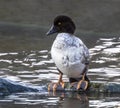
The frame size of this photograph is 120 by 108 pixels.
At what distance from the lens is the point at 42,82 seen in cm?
1101

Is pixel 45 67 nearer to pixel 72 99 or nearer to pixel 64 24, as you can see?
pixel 64 24

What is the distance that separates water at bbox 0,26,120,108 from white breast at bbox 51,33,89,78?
404mm

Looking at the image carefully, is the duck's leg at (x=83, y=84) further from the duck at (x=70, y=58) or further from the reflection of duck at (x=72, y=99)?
the reflection of duck at (x=72, y=99)

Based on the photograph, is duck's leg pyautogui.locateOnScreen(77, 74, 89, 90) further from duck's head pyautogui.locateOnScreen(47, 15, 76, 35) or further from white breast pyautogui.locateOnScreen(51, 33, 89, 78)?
duck's head pyautogui.locateOnScreen(47, 15, 76, 35)

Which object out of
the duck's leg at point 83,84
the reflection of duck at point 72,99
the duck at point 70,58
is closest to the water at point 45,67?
the reflection of duck at point 72,99

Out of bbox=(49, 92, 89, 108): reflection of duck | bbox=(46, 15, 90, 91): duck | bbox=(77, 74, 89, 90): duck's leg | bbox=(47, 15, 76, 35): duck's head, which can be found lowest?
bbox=(49, 92, 89, 108): reflection of duck

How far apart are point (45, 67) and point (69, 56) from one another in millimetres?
2392

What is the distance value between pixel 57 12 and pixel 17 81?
7.52 metres

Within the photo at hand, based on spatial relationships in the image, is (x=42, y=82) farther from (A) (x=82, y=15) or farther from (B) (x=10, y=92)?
(A) (x=82, y=15)

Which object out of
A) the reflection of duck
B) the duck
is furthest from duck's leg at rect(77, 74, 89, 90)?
the reflection of duck

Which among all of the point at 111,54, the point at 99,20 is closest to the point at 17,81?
the point at 111,54

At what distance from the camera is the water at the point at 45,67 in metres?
9.45

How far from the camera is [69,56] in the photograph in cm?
1012

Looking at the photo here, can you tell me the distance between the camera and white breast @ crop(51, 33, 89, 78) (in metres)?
10.1
